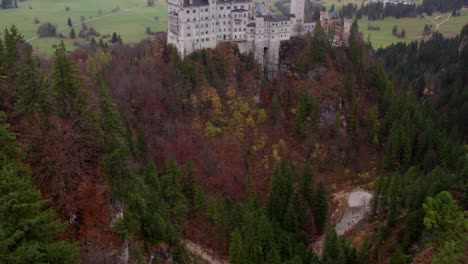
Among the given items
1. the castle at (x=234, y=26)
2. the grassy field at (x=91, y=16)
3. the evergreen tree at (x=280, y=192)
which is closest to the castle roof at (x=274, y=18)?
the castle at (x=234, y=26)

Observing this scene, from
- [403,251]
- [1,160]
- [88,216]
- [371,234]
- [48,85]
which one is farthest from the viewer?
[371,234]

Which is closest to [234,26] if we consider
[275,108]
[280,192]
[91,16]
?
[275,108]

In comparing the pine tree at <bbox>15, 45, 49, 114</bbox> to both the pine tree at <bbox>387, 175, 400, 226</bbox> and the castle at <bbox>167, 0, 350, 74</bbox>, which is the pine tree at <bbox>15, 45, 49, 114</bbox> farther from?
the pine tree at <bbox>387, 175, 400, 226</bbox>

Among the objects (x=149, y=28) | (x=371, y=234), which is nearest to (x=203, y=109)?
(x=371, y=234)

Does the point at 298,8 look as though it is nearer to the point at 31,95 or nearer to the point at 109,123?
the point at 109,123

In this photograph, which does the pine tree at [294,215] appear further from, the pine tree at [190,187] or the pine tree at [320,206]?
the pine tree at [190,187]

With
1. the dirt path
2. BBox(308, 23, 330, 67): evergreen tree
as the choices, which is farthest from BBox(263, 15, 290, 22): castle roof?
the dirt path

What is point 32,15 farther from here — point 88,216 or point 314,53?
point 88,216
